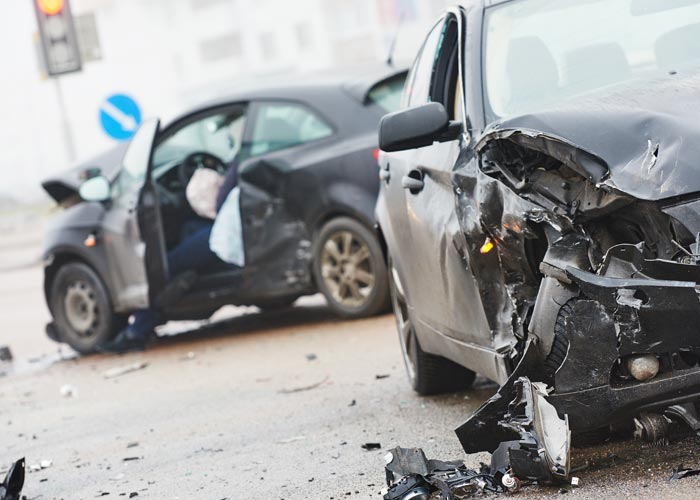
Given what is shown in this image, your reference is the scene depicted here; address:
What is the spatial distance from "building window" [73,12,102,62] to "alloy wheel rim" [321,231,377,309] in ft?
27.3

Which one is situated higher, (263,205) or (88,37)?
(88,37)

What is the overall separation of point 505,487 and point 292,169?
6294mm

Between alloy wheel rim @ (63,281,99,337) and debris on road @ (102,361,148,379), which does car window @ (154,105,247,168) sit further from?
debris on road @ (102,361,148,379)

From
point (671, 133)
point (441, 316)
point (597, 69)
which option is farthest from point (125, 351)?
point (671, 133)

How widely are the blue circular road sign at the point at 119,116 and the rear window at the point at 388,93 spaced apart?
8714 mm

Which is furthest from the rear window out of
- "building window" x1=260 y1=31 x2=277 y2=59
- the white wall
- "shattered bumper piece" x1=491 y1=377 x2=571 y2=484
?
"building window" x1=260 y1=31 x2=277 y2=59

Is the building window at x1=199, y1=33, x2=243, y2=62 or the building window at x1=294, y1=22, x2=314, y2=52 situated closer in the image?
the building window at x1=294, y1=22, x2=314, y2=52

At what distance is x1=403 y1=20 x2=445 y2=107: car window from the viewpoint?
6320 mm

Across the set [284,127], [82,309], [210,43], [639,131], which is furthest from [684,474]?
[210,43]

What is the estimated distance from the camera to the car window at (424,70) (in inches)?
249

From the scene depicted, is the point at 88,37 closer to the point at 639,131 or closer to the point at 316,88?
the point at 316,88

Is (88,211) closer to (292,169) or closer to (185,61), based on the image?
(292,169)

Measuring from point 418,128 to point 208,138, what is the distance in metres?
6.30

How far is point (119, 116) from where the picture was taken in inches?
752
